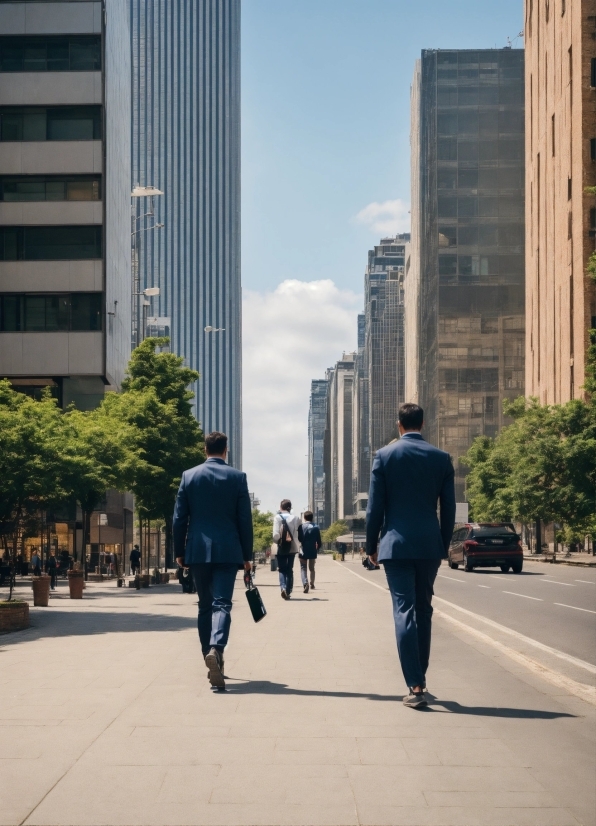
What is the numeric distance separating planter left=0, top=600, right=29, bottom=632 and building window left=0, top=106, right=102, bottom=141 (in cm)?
4282

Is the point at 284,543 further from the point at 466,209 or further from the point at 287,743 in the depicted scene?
the point at 466,209

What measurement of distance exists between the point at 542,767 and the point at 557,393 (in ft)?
233

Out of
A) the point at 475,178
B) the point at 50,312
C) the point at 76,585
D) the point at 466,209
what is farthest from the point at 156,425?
the point at 475,178

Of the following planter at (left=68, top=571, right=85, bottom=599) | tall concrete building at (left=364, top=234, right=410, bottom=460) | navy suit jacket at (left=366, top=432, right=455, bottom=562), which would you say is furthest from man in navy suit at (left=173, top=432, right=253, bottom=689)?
tall concrete building at (left=364, top=234, right=410, bottom=460)

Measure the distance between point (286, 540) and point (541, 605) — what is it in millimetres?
4547

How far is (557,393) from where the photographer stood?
245ft

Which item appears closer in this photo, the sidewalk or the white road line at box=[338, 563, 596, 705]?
the sidewalk

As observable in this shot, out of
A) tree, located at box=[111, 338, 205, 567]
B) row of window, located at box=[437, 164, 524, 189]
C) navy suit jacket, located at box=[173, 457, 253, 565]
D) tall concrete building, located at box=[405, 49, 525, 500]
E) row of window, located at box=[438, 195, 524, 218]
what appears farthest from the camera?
row of window, located at box=[437, 164, 524, 189]

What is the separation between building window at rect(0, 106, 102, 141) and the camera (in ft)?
180

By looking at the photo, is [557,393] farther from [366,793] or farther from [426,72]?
[366,793]

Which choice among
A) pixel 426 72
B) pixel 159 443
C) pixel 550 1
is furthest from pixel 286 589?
pixel 426 72

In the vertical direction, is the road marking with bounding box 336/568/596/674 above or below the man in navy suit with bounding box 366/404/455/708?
below

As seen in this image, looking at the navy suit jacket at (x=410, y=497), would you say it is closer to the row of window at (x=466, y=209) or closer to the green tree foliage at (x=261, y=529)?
the row of window at (x=466, y=209)

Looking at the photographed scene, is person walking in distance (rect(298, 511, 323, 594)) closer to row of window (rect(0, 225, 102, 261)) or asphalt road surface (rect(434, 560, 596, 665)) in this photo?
asphalt road surface (rect(434, 560, 596, 665))
